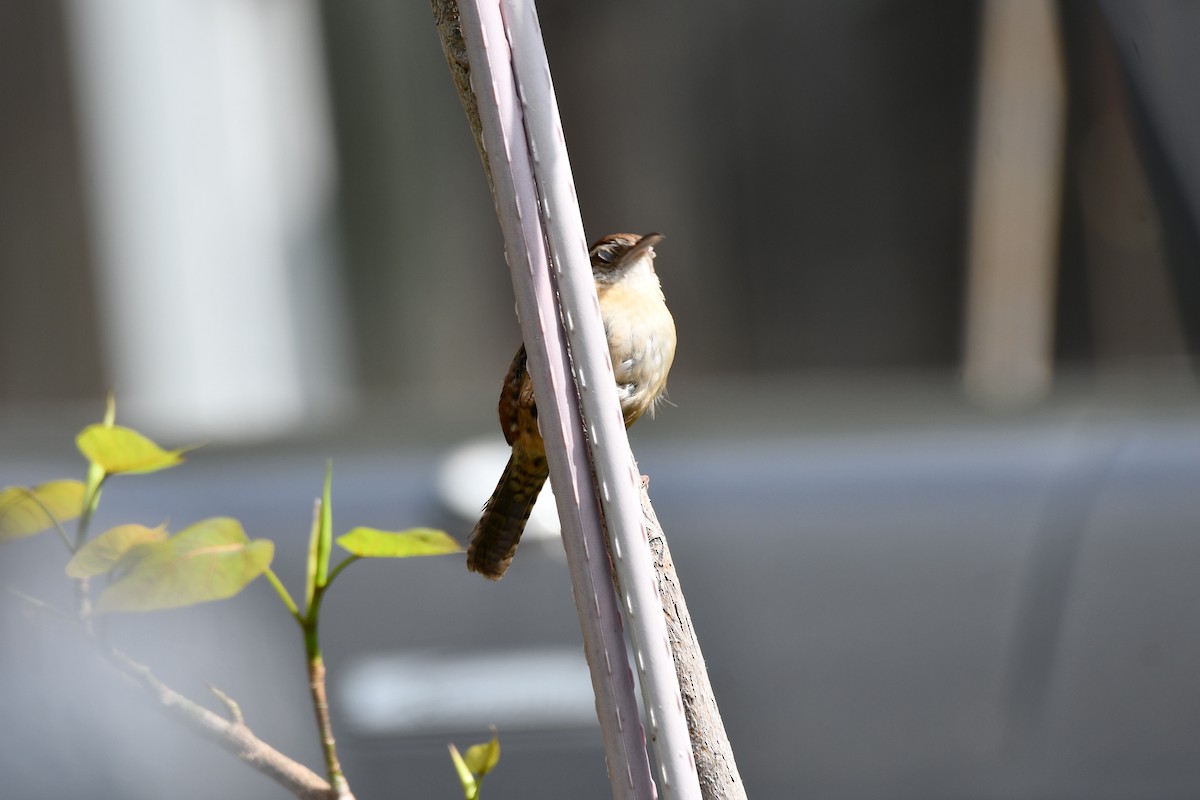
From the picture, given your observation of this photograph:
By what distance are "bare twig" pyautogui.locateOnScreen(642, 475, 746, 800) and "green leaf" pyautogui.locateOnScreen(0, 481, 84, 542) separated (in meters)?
0.48

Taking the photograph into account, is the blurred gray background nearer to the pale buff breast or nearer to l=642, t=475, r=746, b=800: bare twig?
the pale buff breast

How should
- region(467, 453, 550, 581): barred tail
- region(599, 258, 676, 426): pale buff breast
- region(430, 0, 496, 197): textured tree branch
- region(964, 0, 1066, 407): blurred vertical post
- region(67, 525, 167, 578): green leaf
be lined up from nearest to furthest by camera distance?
region(430, 0, 496, 197): textured tree branch
region(67, 525, 167, 578): green leaf
region(467, 453, 550, 581): barred tail
region(599, 258, 676, 426): pale buff breast
region(964, 0, 1066, 407): blurred vertical post

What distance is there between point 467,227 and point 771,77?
1.36m

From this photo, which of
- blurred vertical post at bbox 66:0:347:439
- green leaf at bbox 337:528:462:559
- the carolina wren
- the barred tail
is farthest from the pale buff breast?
blurred vertical post at bbox 66:0:347:439

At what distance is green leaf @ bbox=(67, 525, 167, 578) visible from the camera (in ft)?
3.19

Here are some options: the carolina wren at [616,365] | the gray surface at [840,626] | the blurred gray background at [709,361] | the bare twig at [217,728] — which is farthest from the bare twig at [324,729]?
the gray surface at [840,626]

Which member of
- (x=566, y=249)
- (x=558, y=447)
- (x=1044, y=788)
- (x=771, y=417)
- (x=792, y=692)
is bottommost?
(x=1044, y=788)

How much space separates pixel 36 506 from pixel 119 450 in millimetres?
128

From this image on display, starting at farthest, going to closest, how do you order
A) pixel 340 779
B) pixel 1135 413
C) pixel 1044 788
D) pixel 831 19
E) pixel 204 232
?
pixel 204 232 → pixel 831 19 → pixel 1135 413 → pixel 1044 788 → pixel 340 779

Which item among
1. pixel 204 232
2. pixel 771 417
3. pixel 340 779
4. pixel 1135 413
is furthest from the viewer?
pixel 204 232

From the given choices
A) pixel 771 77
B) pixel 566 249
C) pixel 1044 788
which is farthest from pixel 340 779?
pixel 771 77

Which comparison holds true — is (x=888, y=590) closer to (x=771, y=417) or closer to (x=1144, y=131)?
(x=771, y=417)

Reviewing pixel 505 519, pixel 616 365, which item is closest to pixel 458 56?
pixel 505 519

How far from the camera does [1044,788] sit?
3422 millimetres
